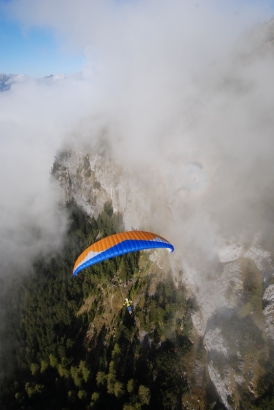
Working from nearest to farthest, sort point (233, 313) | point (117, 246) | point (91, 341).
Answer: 1. point (117, 246)
2. point (233, 313)
3. point (91, 341)

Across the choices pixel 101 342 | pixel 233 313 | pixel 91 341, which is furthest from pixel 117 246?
pixel 91 341

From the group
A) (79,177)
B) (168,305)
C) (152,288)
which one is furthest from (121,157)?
(168,305)

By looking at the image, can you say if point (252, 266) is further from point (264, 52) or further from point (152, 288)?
point (264, 52)

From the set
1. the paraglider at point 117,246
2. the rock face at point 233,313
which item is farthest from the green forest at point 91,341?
the paraglider at point 117,246

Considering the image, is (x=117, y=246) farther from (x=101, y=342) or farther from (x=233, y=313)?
(x=101, y=342)

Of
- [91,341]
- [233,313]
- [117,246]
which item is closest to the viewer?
[117,246]

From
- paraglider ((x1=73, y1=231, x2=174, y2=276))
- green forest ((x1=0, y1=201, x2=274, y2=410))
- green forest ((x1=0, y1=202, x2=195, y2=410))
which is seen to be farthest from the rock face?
paraglider ((x1=73, y1=231, x2=174, y2=276))

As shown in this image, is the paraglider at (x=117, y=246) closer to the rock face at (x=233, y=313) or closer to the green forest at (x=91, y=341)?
the rock face at (x=233, y=313)

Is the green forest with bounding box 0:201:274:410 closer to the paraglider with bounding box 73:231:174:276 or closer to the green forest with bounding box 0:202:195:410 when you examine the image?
the green forest with bounding box 0:202:195:410

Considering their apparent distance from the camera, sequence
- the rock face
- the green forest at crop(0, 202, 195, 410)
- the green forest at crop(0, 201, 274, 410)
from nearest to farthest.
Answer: the rock face
the green forest at crop(0, 201, 274, 410)
the green forest at crop(0, 202, 195, 410)
